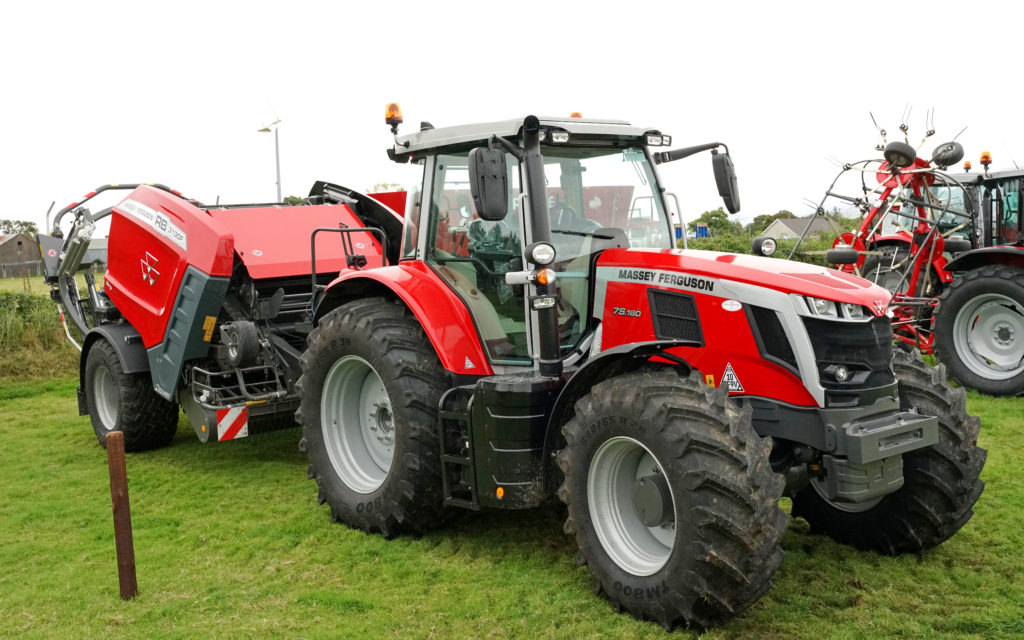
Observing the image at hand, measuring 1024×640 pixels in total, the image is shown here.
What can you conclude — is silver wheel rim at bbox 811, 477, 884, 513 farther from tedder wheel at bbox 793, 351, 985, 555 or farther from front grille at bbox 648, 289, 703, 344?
front grille at bbox 648, 289, 703, 344

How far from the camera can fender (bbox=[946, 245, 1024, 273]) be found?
28.0 ft

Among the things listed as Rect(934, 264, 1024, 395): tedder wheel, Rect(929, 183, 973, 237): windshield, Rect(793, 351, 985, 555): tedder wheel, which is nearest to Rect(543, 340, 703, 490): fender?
Rect(793, 351, 985, 555): tedder wheel

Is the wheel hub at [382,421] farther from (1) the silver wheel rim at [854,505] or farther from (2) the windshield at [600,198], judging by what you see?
(1) the silver wheel rim at [854,505]

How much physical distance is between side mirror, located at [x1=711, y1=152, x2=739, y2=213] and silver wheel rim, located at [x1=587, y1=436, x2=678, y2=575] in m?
1.62

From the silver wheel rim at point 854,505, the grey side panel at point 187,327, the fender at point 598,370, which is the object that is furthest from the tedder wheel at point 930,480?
the grey side panel at point 187,327

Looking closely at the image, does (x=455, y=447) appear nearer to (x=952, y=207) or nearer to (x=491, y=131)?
(x=491, y=131)

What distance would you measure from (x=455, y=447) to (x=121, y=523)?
1.65 meters

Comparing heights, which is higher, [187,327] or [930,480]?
[187,327]

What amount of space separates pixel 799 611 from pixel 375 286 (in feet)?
9.63

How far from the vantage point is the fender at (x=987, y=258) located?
854cm

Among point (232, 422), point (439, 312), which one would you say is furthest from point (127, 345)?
point (439, 312)

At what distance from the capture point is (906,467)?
425 centimetres

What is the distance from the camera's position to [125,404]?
7211mm

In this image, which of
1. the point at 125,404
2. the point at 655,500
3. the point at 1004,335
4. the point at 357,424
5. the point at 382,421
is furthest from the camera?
the point at 1004,335
